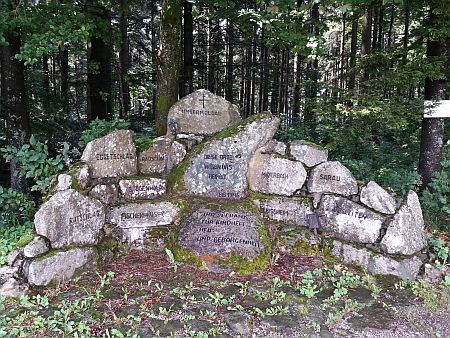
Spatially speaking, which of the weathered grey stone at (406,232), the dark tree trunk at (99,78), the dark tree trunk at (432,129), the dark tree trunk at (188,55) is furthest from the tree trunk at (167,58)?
the dark tree trunk at (188,55)

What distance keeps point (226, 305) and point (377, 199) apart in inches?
95.8

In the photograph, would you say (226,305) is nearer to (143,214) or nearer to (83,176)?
(143,214)

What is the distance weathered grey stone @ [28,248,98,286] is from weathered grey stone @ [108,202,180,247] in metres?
0.56

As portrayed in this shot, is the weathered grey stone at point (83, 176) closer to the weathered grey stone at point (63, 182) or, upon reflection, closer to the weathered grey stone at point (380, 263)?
the weathered grey stone at point (63, 182)

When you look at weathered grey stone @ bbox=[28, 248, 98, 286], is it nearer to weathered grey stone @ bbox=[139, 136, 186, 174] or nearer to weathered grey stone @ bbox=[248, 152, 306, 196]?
weathered grey stone @ bbox=[139, 136, 186, 174]

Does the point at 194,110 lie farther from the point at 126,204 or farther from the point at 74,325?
the point at 74,325

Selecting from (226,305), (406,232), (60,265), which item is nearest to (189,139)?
Answer: (60,265)

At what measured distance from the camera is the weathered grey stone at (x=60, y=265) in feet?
13.0

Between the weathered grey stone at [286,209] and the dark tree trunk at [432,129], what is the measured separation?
107 inches

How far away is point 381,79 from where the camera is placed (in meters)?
5.91

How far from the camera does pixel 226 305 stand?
12.7 feet

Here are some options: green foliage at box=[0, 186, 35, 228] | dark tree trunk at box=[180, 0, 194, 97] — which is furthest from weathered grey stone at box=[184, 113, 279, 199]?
dark tree trunk at box=[180, 0, 194, 97]

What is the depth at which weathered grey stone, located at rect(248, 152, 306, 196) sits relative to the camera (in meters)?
5.21

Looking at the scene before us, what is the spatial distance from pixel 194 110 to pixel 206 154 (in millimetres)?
696
